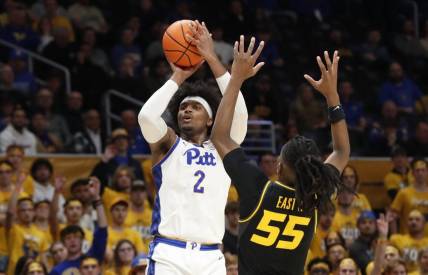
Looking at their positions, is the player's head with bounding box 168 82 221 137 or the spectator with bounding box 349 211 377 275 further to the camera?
the spectator with bounding box 349 211 377 275

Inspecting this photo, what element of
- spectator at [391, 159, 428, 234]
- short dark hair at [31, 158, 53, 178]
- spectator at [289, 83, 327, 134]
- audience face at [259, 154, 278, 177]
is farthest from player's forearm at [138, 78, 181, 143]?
spectator at [289, 83, 327, 134]

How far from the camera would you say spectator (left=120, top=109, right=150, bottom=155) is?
47.1 ft

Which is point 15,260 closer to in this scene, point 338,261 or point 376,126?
point 338,261

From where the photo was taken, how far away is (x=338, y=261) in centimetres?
1205

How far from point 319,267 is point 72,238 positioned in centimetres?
A: 259

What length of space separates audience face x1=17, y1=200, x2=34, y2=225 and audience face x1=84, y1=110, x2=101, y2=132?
8.56ft

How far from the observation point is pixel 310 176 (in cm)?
645

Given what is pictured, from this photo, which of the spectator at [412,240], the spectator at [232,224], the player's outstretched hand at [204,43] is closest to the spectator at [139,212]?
the spectator at [232,224]

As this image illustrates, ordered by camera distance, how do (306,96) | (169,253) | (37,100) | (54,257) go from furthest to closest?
(306,96), (37,100), (54,257), (169,253)

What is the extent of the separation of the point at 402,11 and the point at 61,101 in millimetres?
7738

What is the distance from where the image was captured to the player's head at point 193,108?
789cm

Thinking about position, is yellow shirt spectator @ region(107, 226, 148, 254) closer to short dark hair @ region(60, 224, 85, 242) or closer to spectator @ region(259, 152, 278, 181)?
short dark hair @ region(60, 224, 85, 242)

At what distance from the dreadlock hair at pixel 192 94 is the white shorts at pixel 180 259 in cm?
99

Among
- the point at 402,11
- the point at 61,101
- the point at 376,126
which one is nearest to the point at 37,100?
the point at 61,101
